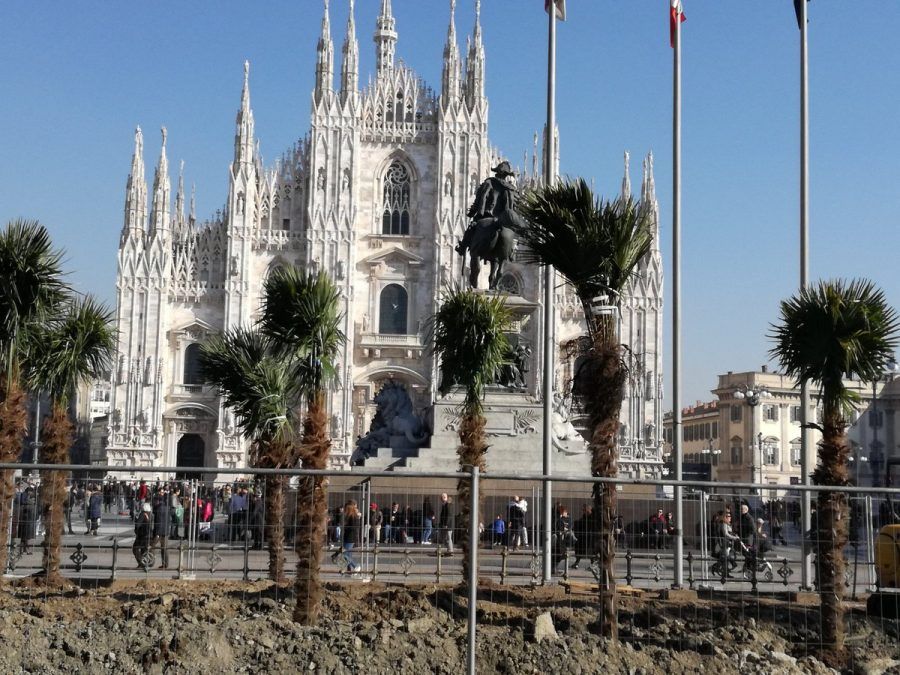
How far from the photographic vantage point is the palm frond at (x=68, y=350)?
1573cm

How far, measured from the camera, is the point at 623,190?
53.2 meters

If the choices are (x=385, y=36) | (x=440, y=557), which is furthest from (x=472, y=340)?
(x=385, y=36)

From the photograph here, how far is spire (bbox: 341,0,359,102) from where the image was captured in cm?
5247

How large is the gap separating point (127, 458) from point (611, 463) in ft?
136

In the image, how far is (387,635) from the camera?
974cm

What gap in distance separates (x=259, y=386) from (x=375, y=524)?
513cm

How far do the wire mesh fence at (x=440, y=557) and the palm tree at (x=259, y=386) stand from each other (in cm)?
364

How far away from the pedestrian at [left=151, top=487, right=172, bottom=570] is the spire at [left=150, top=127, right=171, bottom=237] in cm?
4324

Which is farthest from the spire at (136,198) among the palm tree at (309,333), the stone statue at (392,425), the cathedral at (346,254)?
the palm tree at (309,333)

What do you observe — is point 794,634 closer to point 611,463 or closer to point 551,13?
point 611,463

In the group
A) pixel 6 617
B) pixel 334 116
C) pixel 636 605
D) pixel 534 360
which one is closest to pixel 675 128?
pixel 636 605

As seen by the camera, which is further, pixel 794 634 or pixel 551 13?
pixel 551 13

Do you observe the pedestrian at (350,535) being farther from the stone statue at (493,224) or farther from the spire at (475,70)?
the spire at (475,70)

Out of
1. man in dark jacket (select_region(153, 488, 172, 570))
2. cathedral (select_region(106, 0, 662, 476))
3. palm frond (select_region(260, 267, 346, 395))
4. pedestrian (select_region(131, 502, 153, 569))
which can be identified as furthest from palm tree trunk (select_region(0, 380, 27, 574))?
cathedral (select_region(106, 0, 662, 476))
